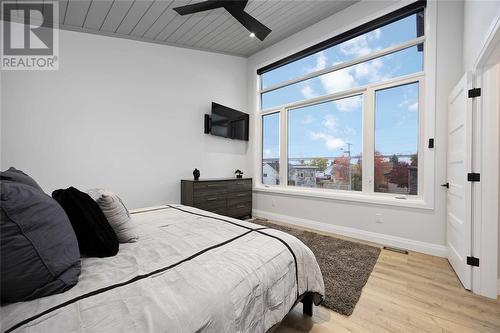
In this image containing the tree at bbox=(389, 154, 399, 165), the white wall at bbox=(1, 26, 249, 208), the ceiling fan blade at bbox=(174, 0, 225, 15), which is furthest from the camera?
the tree at bbox=(389, 154, 399, 165)

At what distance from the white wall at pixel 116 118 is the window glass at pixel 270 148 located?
99cm

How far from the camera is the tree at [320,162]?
12.1 feet

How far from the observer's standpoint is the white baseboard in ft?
8.27

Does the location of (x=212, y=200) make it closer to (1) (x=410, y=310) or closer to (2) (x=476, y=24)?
(1) (x=410, y=310)

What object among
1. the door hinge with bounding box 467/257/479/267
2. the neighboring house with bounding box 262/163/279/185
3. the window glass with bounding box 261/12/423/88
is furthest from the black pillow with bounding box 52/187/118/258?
the window glass with bounding box 261/12/423/88

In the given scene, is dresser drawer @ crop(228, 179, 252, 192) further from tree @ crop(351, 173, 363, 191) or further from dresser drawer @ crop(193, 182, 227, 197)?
tree @ crop(351, 173, 363, 191)

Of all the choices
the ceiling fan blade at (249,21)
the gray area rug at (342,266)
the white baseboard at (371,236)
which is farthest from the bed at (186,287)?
A: the ceiling fan blade at (249,21)

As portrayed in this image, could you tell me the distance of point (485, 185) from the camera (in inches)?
68.0

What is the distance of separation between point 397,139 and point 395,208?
3.11 feet

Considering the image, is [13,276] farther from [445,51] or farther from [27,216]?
[445,51]

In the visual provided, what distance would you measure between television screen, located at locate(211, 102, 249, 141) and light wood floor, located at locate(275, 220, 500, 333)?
10.5 ft

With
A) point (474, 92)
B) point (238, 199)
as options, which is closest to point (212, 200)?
point (238, 199)

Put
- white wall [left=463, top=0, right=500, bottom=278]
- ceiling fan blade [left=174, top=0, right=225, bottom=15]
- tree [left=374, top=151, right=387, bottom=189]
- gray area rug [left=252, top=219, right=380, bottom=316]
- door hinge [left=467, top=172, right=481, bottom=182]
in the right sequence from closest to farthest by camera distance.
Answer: white wall [left=463, top=0, right=500, bottom=278]
gray area rug [left=252, top=219, right=380, bottom=316]
door hinge [left=467, top=172, right=481, bottom=182]
ceiling fan blade [left=174, top=0, right=225, bottom=15]
tree [left=374, top=151, right=387, bottom=189]

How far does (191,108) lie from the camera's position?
3.82m
